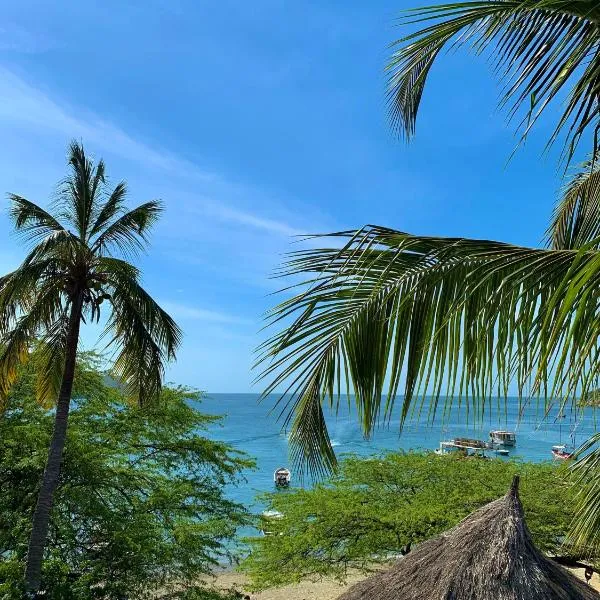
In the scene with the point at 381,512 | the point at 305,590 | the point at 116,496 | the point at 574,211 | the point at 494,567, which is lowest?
the point at 305,590

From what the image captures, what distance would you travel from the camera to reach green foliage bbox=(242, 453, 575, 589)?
12406mm

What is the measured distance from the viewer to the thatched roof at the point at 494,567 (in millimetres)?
5094

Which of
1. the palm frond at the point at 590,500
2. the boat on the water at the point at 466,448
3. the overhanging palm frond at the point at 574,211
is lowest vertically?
the boat on the water at the point at 466,448

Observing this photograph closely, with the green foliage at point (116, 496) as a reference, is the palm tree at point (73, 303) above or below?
above

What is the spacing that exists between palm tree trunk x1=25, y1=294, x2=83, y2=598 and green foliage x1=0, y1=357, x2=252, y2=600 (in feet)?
1.14

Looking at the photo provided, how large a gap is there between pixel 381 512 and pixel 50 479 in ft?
24.2

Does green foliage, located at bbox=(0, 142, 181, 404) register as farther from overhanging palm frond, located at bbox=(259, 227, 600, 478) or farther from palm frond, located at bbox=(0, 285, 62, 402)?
overhanging palm frond, located at bbox=(259, 227, 600, 478)

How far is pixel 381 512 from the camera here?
1307cm

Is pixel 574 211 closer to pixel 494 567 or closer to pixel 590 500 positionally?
pixel 590 500

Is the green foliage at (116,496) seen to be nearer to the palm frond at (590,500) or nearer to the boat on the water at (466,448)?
the boat on the water at (466,448)

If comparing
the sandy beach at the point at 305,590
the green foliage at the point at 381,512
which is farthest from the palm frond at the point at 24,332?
the sandy beach at the point at 305,590

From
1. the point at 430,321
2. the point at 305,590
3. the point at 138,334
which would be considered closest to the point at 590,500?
the point at 430,321

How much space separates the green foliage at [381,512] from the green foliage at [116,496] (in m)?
1.19

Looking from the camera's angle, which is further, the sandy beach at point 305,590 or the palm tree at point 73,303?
the sandy beach at point 305,590
